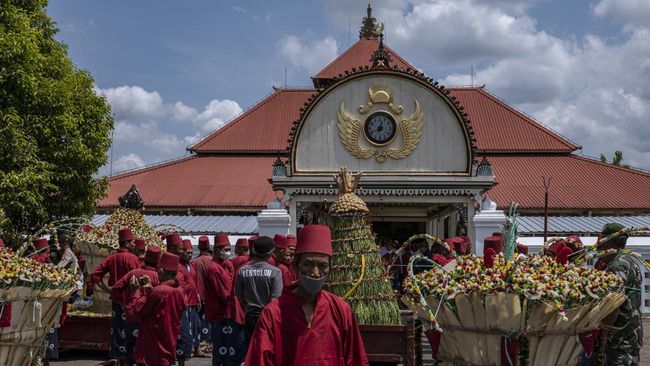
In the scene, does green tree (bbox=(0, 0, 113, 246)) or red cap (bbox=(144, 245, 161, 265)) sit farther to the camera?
green tree (bbox=(0, 0, 113, 246))

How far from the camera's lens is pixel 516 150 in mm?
26984

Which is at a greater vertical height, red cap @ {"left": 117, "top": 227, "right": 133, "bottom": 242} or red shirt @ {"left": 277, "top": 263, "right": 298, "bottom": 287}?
red cap @ {"left": 117, "top": 227, "right": 133, "bottom": 242}

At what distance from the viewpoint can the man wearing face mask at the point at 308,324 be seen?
359cm

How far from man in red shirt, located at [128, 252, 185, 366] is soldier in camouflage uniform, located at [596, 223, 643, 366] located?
401 cm

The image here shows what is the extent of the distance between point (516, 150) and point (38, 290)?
2322 centimetres

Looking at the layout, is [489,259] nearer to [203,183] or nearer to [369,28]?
[203,183]

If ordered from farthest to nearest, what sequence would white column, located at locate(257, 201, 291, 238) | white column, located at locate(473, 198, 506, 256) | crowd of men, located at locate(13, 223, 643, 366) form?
white column, located at locate(257, 201, 291, 238) < white column, located at locate(473, 198, 506, 256) < crowd of men, located at locate(13, 223, 643, 366)

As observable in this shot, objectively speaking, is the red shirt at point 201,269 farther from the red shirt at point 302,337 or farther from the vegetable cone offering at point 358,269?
the red shirt at point 302,337

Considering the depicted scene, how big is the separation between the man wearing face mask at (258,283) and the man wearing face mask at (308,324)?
2.98 meters

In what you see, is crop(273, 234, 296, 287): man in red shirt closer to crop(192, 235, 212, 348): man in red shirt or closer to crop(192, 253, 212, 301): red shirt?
crop(192, 235, 212, 348): man in red shirt

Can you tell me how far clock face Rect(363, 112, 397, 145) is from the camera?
17734mm

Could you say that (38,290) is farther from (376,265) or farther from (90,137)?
(90,137)

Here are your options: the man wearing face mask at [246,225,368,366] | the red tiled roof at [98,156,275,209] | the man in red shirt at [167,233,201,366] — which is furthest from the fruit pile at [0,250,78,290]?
the red tiled roof at [98,156,275,209]

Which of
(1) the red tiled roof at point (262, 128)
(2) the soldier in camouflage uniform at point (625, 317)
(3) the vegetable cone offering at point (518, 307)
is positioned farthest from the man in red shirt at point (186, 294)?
(1) the red tiled roof at point (262, 128)
